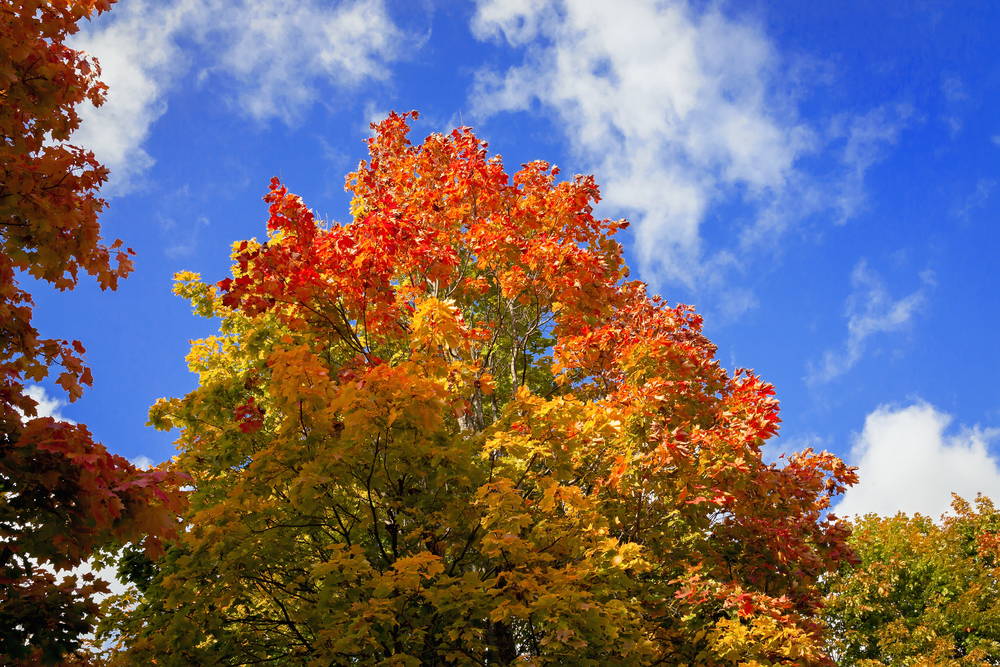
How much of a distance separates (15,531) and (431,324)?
15.1 feet

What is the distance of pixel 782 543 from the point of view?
10.8 m

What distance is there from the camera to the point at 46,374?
275 inches

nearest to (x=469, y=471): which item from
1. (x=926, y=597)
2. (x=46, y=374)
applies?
(x=46, y=374)

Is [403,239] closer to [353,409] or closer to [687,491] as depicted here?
[353,409]

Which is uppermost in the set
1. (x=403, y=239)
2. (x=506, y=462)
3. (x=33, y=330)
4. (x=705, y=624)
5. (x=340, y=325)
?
(x=403, y=239)

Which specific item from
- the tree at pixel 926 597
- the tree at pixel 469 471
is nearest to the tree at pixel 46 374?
the tree at pixel 469 471

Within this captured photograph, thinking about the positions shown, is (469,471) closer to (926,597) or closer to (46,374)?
(46,374)

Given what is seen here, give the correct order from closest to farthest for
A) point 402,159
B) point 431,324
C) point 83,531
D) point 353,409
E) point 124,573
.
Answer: point 83,531 < point 353,409 < point 431,324 < point 124,573 < point 402,159

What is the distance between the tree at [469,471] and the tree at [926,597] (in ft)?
46.1

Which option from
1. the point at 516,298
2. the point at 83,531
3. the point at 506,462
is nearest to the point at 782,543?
the point at 506,462

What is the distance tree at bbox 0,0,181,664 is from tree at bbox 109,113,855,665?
1988 millimetres

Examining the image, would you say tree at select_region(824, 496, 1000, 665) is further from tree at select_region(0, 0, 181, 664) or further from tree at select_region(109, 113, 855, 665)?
tree at select_region(0, 0, 181, 664)

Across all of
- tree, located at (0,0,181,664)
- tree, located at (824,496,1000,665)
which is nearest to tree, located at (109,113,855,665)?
tree, located at (0,0,181,664)

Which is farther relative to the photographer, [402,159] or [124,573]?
[402,159]
